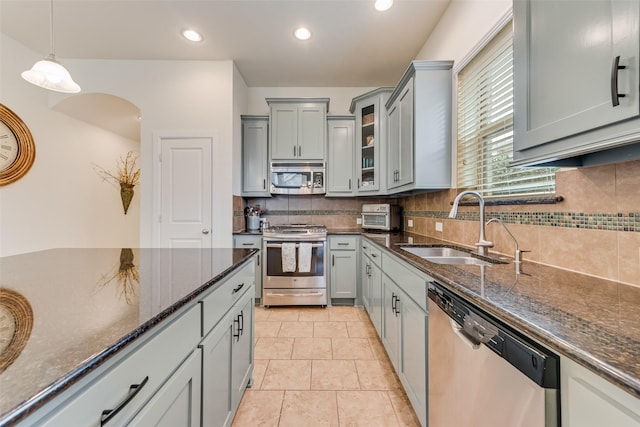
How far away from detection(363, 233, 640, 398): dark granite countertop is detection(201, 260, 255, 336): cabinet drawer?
927mm

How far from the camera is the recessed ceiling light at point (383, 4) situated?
2.19 m

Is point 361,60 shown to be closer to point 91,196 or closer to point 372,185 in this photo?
point 372,185

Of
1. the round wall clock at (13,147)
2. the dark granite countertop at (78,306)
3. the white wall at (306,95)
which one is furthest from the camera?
the white wall at (306,95)

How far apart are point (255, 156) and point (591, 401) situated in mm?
3497

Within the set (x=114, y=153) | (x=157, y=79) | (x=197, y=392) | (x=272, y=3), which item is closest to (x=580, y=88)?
(x=197, y=392)

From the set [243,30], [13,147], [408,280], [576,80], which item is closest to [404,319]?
[408,280]

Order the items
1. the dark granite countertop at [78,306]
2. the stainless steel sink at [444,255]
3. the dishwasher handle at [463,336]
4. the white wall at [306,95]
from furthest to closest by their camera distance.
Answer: the white wall at [306,95] < the stainless steel sink at [444,255] < the dishwasher handle at [463,336] < the dark granite countertop at [78,306]

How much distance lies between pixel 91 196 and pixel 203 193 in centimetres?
215

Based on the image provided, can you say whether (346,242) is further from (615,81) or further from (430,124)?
(615,81)

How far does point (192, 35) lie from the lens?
2.68 metres

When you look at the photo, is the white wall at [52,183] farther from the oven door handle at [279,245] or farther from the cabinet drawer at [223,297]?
the cabinet drawer at [223,297]

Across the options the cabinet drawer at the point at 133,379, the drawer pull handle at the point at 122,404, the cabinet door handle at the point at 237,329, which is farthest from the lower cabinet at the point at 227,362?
the drawer pull handle at the point at 122,404

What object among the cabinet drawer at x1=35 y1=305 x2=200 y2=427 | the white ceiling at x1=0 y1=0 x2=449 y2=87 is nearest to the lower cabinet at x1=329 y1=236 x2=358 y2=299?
the white ceiling at x1=0 y1=0 x2=449 y2=87

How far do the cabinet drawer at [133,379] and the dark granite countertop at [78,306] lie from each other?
61mm
